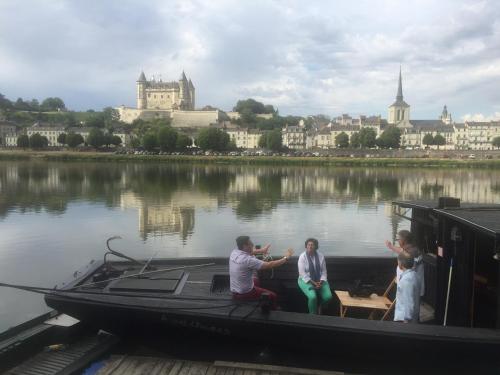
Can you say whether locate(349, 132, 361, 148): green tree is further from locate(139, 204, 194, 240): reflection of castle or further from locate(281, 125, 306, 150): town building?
locate(139, 204, 194, 240): reflection of castle

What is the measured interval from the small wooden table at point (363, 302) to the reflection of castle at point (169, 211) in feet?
39.9

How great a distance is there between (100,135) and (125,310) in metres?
138

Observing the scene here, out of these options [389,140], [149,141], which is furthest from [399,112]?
[149,141]

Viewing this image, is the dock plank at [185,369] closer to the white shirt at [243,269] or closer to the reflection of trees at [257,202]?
the white shirt at [243,269]

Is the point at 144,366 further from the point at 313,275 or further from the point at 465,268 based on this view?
the point at 465,268

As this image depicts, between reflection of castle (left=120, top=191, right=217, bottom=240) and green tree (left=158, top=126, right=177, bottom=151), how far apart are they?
87287 mm

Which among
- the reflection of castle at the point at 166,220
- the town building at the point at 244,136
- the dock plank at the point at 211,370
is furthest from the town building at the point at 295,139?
the dock plank at the point at 211,370

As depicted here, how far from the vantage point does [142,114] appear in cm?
19188

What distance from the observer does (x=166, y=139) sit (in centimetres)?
12394

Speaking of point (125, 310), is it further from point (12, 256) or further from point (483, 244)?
point (12, 256)

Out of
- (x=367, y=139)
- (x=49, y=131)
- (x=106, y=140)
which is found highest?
(x=49, y=131)

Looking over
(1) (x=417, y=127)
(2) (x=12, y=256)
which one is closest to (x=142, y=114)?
(1) (x=417, y=127)

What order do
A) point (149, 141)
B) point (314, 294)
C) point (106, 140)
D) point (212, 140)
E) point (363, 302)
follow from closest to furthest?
point (314, 294)
point (363, 302)
point (149, 141)
point (212, 140)
point (106, 140)

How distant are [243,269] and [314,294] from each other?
154 cm
